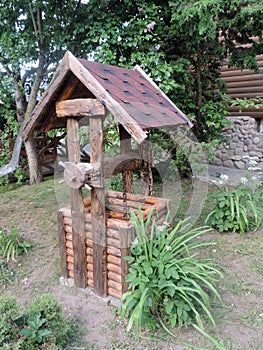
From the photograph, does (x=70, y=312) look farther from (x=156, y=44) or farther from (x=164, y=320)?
(x=156, y=44)

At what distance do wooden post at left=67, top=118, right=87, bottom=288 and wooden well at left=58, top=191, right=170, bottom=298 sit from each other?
33 mm

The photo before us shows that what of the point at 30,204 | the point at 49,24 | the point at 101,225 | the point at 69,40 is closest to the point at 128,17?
the point at 69,40

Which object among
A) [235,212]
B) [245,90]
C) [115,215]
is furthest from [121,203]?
[245,90]

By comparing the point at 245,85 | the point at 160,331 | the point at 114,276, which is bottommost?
the point at 160,331

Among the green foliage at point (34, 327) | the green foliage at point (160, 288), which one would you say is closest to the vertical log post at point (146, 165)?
the green foliage at point (160, 288)

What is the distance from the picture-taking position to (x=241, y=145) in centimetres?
766

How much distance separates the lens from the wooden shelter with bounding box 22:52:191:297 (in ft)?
7.72

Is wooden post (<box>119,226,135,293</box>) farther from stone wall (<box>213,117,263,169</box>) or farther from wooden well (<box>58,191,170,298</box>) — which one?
stone wall (<box>213,117,263,169</box>)

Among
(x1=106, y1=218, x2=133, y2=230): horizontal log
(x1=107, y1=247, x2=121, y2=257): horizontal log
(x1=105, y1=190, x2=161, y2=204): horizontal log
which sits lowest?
(x1=107, y1=247, x2=121, y2=257): horizontal log

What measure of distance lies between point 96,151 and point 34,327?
138cm

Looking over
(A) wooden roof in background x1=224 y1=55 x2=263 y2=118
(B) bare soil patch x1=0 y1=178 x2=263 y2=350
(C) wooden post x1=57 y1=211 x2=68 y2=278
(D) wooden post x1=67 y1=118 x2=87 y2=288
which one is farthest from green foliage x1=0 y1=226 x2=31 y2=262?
(A) wooden roof in background x1=224 y1=55 x2=263 y2=118

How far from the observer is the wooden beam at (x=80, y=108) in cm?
238

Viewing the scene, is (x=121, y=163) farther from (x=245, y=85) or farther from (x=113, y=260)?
(x=245, y=85)

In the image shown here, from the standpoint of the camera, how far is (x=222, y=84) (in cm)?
623
